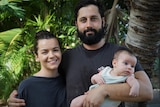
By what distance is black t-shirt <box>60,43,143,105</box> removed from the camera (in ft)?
7.78

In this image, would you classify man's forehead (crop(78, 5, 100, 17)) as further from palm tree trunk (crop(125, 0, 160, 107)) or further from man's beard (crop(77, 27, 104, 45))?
palm tree trunk (crop(125, 0, 160, 107))

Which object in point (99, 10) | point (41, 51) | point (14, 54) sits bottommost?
point (14, 54)

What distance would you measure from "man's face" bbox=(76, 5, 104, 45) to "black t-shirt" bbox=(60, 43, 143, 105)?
9 centimetres

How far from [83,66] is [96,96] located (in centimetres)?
31

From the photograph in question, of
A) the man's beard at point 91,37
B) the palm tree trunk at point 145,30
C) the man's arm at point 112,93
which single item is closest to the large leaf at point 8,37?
the palm tree trunk at point 145,30

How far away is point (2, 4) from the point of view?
3771 millimetres

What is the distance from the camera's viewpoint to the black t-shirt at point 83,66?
2.37m

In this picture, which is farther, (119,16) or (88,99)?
(119,16)

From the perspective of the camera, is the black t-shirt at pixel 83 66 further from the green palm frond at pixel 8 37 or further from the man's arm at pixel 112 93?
the green palm frond at pixel 8 37

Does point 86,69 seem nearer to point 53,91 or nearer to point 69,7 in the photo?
point 53,91

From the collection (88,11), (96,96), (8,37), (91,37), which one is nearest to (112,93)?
(96,96)

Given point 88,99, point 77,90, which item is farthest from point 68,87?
point 88,99

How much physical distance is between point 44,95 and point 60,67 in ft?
0.85

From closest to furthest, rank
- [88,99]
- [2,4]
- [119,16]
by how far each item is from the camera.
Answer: [88,99], [2,4], [119,16]
